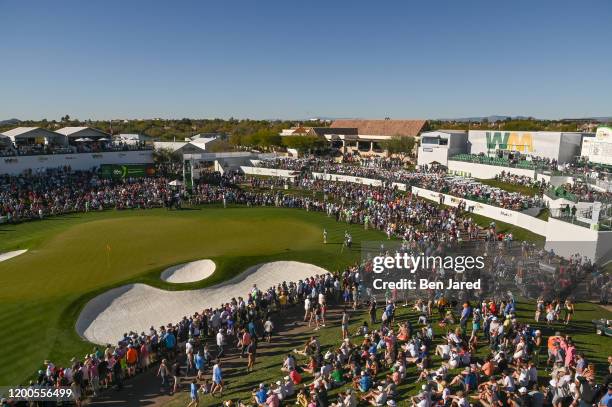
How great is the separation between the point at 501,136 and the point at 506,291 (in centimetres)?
5323

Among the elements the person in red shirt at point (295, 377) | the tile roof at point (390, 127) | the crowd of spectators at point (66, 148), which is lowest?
the person in red shirt at point (295, 377)

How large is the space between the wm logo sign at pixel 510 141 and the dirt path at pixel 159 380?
53.4 metres

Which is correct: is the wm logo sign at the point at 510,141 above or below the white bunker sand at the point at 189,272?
above

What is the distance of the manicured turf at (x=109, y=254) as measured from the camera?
59.7ft

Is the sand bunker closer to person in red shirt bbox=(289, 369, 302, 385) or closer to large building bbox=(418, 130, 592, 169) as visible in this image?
person in red shirt bbox=(289, 369, 302, 385)

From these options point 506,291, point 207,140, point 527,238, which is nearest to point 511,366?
point 506,291

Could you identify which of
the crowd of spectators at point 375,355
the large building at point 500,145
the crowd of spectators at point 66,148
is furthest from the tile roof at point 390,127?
the crowd of spectators at point 375,355

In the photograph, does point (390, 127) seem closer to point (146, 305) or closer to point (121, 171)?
point (121, 171)

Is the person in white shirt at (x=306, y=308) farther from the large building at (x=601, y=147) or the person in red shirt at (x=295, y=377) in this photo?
the large building at (x=601, y=147)

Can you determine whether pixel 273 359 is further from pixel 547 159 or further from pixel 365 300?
pixel 547 159

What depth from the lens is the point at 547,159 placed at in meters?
56.5

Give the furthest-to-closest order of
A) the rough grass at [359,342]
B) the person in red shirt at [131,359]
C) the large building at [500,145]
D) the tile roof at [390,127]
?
1. the tile roof at [390,127]
2. the large building at [500,145]
3. the person in red shirt at [131,359]
4. the rough grass at [359,342]

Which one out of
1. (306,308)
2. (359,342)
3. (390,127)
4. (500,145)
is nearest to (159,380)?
(306,308)

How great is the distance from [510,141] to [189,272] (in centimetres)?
5616
